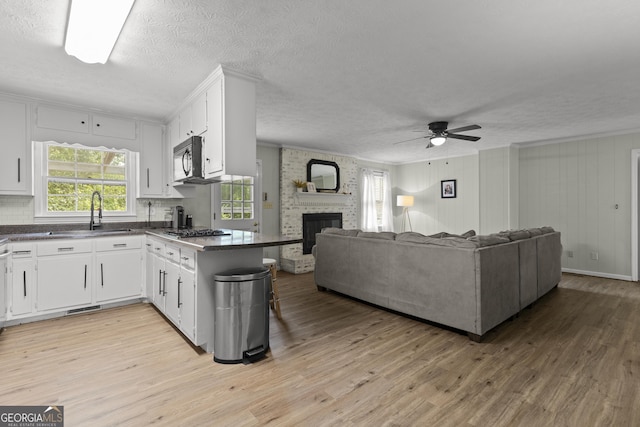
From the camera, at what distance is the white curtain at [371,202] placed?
7938 mm

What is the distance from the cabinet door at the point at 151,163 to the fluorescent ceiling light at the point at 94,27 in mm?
1890

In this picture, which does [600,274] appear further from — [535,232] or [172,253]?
[172,253]

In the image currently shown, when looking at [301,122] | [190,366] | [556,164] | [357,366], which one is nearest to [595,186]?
[556,164]

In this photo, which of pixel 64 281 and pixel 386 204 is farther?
pixel 386 204

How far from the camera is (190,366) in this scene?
2.46 metres

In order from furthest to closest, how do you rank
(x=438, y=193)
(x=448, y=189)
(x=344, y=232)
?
A: 1. (x=438, y=193)
2. (x=448, y=189)
3. (x=344, y=232)

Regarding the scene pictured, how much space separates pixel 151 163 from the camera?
443cm

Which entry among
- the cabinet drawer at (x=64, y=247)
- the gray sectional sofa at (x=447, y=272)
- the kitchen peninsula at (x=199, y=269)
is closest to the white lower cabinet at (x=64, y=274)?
the cabinet drawer at (x=64, y=247)

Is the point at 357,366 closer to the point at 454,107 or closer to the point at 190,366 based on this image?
the point at 190,366

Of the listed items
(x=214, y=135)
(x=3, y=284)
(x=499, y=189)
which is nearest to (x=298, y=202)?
(x=214, y=135)

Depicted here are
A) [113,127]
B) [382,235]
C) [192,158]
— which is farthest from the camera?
[113,127]

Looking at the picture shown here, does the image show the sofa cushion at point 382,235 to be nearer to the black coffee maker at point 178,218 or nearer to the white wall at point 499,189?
the black coffee maker at point 178,218

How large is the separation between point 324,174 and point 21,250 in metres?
5.08

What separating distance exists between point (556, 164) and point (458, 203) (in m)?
2.06
